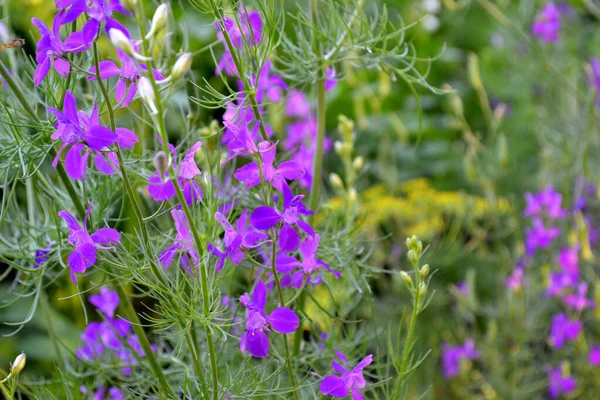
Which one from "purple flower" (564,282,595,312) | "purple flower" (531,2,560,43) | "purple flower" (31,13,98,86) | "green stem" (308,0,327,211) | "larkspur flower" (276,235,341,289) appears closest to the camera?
"purple flower" (31,13,98,86)

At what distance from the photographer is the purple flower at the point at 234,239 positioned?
0.71m

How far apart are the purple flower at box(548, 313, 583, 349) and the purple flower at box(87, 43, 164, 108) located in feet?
4.28

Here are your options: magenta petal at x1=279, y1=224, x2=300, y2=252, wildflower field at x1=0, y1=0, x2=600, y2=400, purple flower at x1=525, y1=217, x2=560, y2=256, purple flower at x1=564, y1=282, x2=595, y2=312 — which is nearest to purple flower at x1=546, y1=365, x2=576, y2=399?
wildflower field at x1=0, y1=0, x2=600, y2=400

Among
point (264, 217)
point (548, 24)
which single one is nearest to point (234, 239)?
point (264, 217)

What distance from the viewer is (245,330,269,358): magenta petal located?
712 mm

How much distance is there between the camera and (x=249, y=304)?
0.73 metres

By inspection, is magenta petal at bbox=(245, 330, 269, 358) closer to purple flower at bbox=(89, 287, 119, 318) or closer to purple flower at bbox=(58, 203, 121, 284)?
purple flower at bbox=(58, 203, 121, 284)

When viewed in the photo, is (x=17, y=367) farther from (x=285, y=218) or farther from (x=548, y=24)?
(x=548, y=24)

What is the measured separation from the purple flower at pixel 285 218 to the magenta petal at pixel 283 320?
62 mm

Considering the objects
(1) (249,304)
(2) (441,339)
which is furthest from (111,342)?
(2) (441,339)

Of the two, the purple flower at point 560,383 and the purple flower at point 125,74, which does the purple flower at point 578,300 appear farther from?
the purple flower at point 125,74

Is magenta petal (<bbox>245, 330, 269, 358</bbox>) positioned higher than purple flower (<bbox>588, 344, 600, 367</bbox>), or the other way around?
magenta petal (<bbox>245, 330, 269, 358</bbox>)

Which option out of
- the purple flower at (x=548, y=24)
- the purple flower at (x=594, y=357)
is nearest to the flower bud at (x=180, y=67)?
the purple flower at (x=594, y=357)

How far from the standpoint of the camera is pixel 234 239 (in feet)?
2.33
